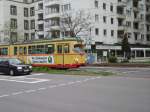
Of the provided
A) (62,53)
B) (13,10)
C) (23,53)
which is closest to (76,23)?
(23,53)

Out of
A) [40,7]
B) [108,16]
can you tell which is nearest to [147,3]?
[108,16]

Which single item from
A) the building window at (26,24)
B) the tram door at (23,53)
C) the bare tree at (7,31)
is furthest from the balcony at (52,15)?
the tram door at (23,53)

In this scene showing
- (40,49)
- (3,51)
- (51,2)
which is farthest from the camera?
(51,2)

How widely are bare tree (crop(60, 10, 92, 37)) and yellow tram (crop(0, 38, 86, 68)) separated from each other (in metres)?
22.0

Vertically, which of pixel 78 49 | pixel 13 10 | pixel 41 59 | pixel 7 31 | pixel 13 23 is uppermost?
pixel 13 10

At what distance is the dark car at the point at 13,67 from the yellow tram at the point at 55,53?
4.64 meters

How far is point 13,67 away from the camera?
83.6 feet

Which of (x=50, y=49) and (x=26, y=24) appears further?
(x=26, y=24)

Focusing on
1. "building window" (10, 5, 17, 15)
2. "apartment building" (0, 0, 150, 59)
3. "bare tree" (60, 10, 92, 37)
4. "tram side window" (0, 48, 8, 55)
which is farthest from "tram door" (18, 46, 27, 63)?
"building window" (10, 5, 17, 15)

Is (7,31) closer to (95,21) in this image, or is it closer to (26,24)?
(26,24)

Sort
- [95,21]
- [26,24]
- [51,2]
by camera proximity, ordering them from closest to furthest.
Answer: [95,21] → [51,2] → [26,24]

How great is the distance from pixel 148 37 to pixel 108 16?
64.3 ft

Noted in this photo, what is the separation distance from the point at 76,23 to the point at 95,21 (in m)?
9.18

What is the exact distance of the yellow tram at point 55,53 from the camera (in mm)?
29516
